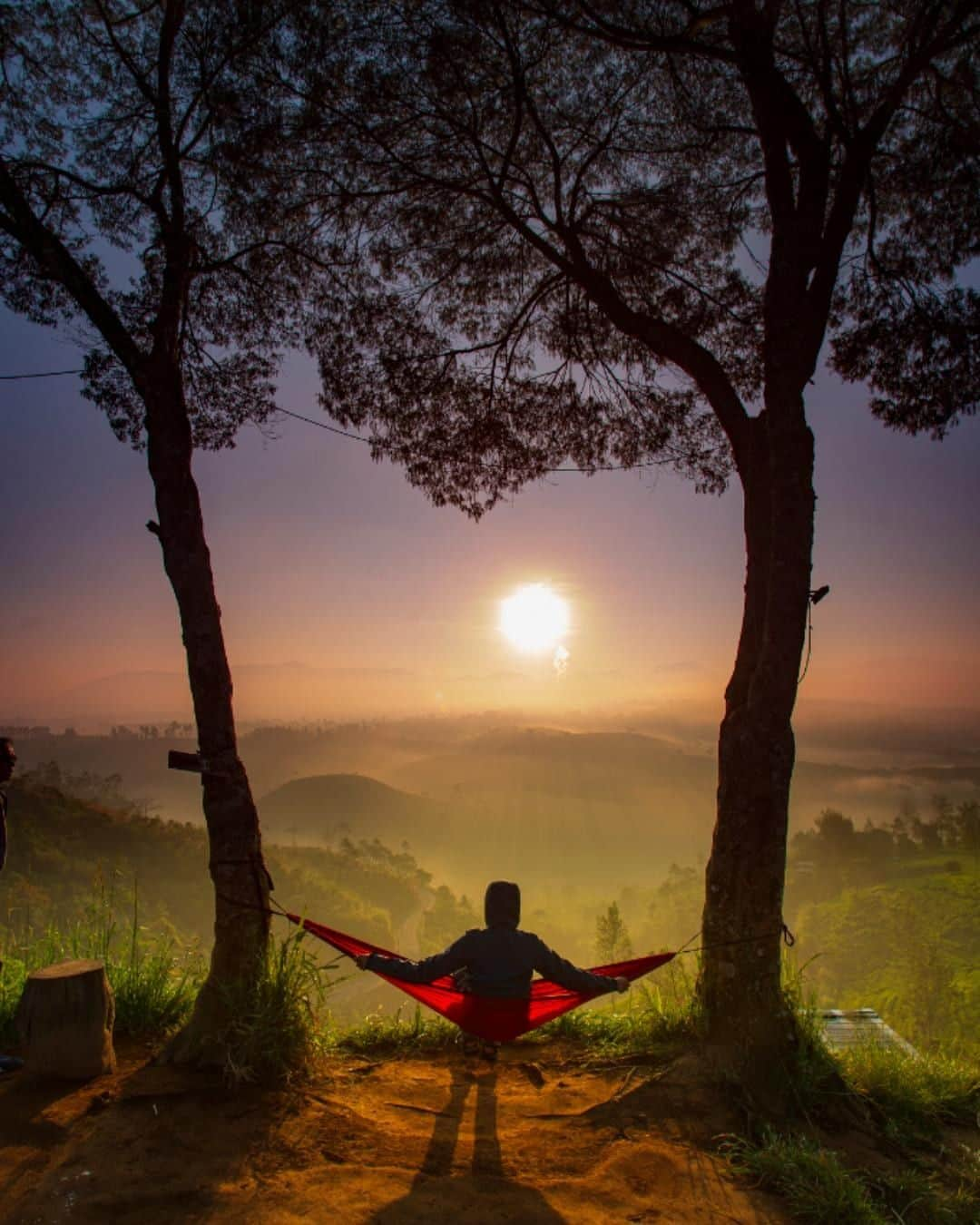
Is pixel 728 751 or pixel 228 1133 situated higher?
pixel 728 751

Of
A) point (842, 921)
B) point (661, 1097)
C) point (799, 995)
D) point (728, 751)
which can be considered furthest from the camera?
point (842, 921)

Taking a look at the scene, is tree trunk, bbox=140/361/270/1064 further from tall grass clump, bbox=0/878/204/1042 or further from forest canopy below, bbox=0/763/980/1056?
forest canopy below, bbox=0/763/980/1056

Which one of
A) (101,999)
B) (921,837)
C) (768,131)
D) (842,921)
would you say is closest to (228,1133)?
(101,999)

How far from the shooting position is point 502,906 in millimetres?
3953

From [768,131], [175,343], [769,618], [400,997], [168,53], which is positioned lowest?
[400,997]

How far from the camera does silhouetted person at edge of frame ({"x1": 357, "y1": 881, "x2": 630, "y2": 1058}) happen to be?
12.3ft

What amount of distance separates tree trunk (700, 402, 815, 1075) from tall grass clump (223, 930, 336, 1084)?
85.3 inches

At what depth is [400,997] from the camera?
299ft

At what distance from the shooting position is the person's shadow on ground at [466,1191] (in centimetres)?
255

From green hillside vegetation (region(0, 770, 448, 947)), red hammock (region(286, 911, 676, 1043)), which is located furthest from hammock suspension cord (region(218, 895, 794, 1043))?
green hillside vegetation (region(0, 770, 448, 947))

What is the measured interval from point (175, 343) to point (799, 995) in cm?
536

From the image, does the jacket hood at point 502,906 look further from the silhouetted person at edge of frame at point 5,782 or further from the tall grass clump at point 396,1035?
the silhouetted person at edge of frame at point 5,782

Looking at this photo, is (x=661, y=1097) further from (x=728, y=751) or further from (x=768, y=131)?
(x=768, y=131)

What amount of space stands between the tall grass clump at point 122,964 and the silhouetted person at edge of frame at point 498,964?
1.45m
